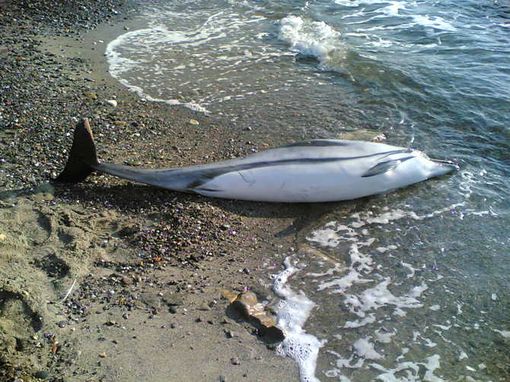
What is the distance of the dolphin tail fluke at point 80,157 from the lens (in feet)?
20.8

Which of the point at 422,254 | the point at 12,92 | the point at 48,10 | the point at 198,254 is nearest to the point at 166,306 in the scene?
the point at 198,254

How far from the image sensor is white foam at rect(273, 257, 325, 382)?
4.50 meters

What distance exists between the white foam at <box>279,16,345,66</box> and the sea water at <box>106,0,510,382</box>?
0.14 ft

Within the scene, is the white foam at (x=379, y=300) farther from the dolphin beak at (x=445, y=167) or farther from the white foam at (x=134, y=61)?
the white foam at (x=134, y=61)

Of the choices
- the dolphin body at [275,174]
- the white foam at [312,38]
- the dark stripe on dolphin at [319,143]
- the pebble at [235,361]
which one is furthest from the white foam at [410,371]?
the white foam at [312,38]

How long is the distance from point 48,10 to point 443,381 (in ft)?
37.2

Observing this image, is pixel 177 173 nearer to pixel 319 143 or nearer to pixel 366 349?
pixel 319 143

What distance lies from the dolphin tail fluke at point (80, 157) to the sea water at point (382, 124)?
8.49 ft

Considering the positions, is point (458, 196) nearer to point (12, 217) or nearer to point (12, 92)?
point (12, 217)

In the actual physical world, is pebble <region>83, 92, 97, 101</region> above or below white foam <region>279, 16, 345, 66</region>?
below

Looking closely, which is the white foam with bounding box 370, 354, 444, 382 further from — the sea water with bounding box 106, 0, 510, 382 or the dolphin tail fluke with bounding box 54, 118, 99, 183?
the dolphin tail fluke with bounding box 54, 118, 99, 183

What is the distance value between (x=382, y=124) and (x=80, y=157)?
4.47 metres

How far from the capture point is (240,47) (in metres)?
11.1

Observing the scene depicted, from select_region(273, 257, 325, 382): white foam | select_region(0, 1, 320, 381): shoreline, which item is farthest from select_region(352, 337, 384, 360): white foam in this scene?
select_region(0, 1, 320, 381): shoreline
